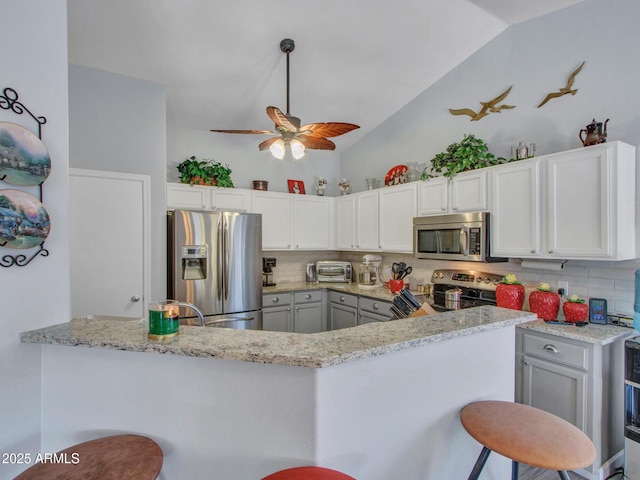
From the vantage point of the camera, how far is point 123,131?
3.03 meters

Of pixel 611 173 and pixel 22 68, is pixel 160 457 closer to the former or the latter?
pixel 22 68

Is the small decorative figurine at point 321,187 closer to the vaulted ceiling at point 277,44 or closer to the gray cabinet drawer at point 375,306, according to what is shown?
the vaulted ceiling at point 277,44

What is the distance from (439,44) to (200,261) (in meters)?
3.11

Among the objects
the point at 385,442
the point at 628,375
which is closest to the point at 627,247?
the point at 628,375

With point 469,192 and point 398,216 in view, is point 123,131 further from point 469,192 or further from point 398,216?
point 469,192

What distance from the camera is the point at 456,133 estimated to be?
3535 millimetres

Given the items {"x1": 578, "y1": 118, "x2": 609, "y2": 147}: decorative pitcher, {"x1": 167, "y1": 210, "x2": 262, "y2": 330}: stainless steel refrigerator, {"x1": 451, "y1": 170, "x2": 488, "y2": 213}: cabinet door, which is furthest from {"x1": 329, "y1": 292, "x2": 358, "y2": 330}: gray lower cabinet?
{"x1": 578, "y1": 118, "x2": 609, "y2": 147}: decorative pitcher

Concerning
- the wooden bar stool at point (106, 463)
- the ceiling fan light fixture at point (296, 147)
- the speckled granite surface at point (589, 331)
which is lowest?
the wooden bar stool at point (106, 463)

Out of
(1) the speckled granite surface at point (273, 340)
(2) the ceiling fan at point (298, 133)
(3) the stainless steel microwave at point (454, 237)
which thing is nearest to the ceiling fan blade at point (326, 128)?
(2) the ceiling fan at point (298, 133)

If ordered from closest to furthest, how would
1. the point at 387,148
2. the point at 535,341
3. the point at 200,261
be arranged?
1. the point at 535,341
2. the point at 200,261
3. the point at 387,148

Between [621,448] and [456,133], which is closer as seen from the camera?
[621,448]

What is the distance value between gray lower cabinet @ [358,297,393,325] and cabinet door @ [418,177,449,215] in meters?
1.06

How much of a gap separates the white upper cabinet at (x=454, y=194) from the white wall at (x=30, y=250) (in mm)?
2950

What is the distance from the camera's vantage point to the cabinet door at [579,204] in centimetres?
221
